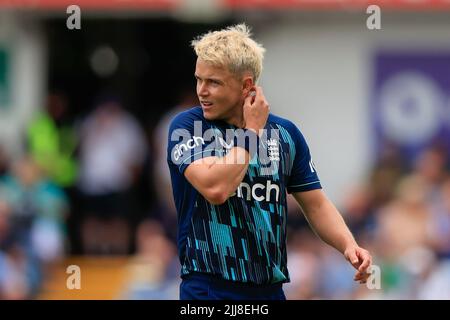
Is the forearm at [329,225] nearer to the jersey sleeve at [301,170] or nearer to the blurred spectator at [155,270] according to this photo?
the jersey sleeve at [301,170]

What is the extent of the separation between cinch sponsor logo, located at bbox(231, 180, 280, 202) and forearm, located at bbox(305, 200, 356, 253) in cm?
43

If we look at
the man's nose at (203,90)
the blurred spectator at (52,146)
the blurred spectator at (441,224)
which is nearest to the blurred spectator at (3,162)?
the blurred spectator at (52,146)

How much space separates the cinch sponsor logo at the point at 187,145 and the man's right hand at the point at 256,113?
10.5 inches

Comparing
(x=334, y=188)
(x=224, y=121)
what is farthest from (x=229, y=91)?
(x=334, y=188)

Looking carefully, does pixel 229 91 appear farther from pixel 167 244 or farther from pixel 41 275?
pixel 41 275

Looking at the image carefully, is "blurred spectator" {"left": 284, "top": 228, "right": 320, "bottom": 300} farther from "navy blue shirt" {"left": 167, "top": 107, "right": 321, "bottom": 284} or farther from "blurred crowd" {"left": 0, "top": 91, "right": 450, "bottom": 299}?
"navy blue shirt" {"left": 167, "top": 107, "right": 321, "bottom": 284}

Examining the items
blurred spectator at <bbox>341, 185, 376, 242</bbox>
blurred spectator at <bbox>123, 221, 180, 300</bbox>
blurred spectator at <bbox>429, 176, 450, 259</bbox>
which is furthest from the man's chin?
blurred spectator at <bbox>341, 185, 376, 242</bbox>

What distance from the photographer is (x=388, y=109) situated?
49.9ft

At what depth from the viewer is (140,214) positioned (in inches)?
614

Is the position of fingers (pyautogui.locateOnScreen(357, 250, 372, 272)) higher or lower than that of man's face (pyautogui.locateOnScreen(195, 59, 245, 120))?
lower

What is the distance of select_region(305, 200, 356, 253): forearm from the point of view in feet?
22.3

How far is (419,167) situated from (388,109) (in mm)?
1111

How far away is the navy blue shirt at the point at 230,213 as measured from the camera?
6.46 meters

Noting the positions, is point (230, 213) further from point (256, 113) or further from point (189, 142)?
point (256, 113)
